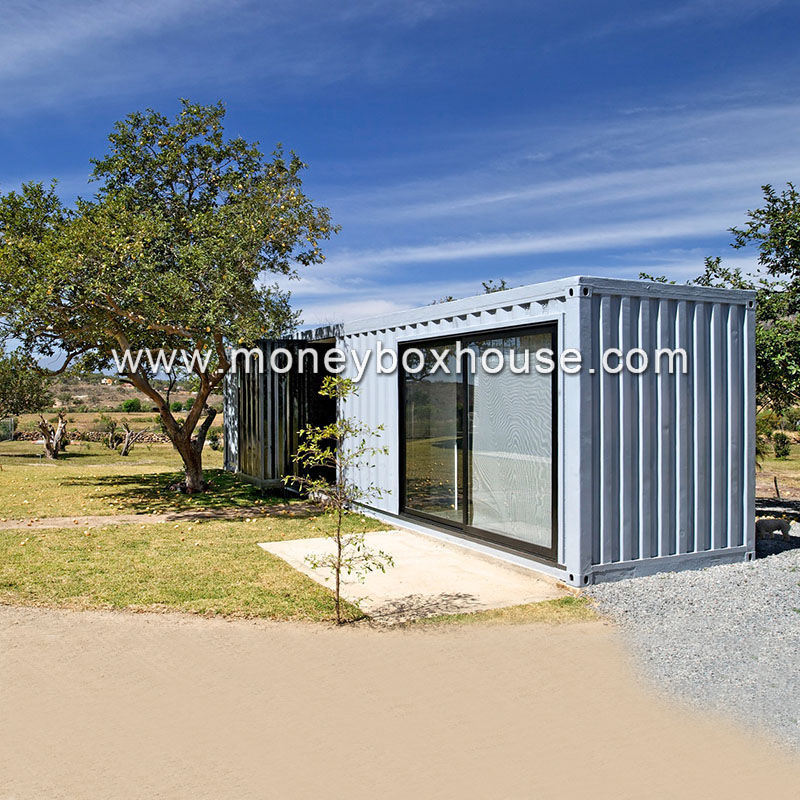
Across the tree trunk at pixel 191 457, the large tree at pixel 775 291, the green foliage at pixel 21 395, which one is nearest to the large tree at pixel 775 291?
the large tree at pixel 775 291

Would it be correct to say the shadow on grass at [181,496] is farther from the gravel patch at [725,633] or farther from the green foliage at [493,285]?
the green foliage at [493,285]

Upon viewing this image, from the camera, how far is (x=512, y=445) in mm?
7270

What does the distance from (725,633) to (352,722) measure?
302 centimetres

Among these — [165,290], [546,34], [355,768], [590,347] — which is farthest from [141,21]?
[355,768]

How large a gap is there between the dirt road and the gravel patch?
0.28 meters

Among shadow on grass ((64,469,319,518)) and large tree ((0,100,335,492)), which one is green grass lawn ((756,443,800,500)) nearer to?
shadow on grass ((64,469,319,518))

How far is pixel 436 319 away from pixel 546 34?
5490 mm

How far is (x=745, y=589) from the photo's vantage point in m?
6.20

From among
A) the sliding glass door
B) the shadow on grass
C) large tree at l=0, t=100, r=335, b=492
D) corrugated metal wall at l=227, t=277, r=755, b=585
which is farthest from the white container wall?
the shadow on grass

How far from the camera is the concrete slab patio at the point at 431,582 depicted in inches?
231

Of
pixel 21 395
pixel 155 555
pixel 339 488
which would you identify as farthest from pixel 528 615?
pixel 21 395

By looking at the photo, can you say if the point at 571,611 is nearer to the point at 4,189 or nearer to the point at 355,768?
the point at 355,768

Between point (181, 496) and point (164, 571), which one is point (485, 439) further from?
point (181, 496)

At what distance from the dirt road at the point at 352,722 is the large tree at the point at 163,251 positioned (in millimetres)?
6115
